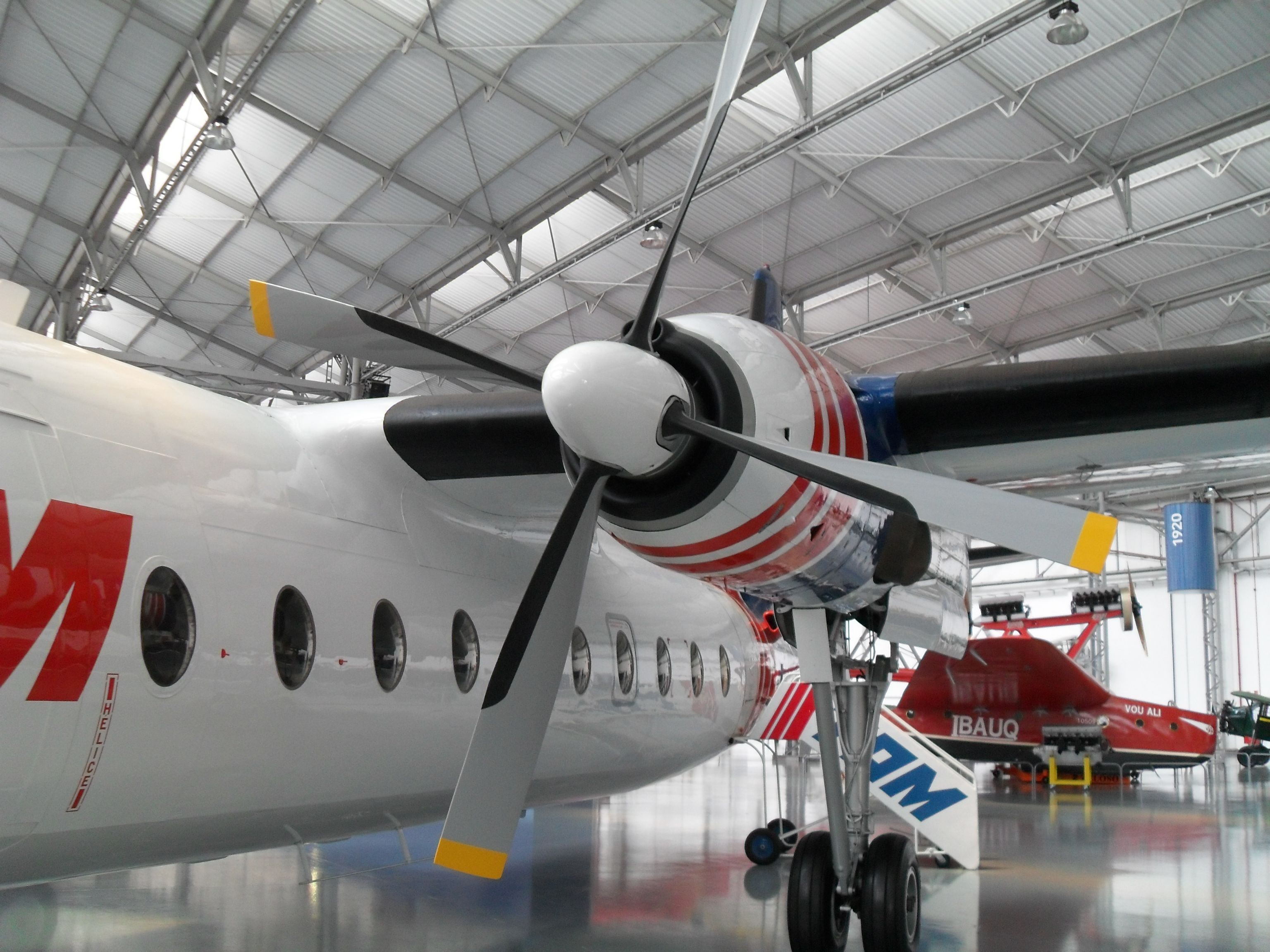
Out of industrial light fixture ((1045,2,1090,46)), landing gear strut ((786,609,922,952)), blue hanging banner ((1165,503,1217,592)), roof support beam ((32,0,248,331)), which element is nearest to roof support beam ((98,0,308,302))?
roof support beam ((32,0,248,331))

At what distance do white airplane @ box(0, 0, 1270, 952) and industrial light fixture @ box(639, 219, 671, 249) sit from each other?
924 centimetres

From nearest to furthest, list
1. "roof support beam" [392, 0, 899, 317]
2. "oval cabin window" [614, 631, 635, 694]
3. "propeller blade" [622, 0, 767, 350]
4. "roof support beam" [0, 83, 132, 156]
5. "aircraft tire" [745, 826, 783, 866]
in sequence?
"propeller blade" [622, 0, 767, 350] < "oval cabin window" [614, 631, 635, 694] < "aircraft tire" [745, 826, 783, 866] < "roof support beam" [392, 0, 899, 317] < "roof support beam" [0, 83, 132, 156]

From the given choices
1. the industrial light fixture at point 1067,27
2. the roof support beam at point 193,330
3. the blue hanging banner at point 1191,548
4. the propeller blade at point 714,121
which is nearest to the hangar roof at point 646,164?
the industrial light fixture at point 1067,27

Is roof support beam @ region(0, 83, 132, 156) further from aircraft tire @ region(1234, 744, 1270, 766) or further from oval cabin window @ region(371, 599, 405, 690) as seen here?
aircraft tire @ region(1234, 744, 1270, 766)

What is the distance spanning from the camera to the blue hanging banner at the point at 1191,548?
29375mm

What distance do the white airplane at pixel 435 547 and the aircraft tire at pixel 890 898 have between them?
25 mm

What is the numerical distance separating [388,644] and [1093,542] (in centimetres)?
409

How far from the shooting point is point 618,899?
8.69 metres

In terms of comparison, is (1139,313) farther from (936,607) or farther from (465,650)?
(465,650)

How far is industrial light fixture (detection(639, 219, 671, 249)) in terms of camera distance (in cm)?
1606

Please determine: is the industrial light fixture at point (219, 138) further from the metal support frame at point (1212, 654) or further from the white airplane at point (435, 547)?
the metal support frame at point (1212, 654)

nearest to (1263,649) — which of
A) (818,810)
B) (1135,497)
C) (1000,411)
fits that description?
(1135,497)

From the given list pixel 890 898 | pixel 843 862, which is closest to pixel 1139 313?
pixel 890 898

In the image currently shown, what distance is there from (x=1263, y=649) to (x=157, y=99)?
34686mm
